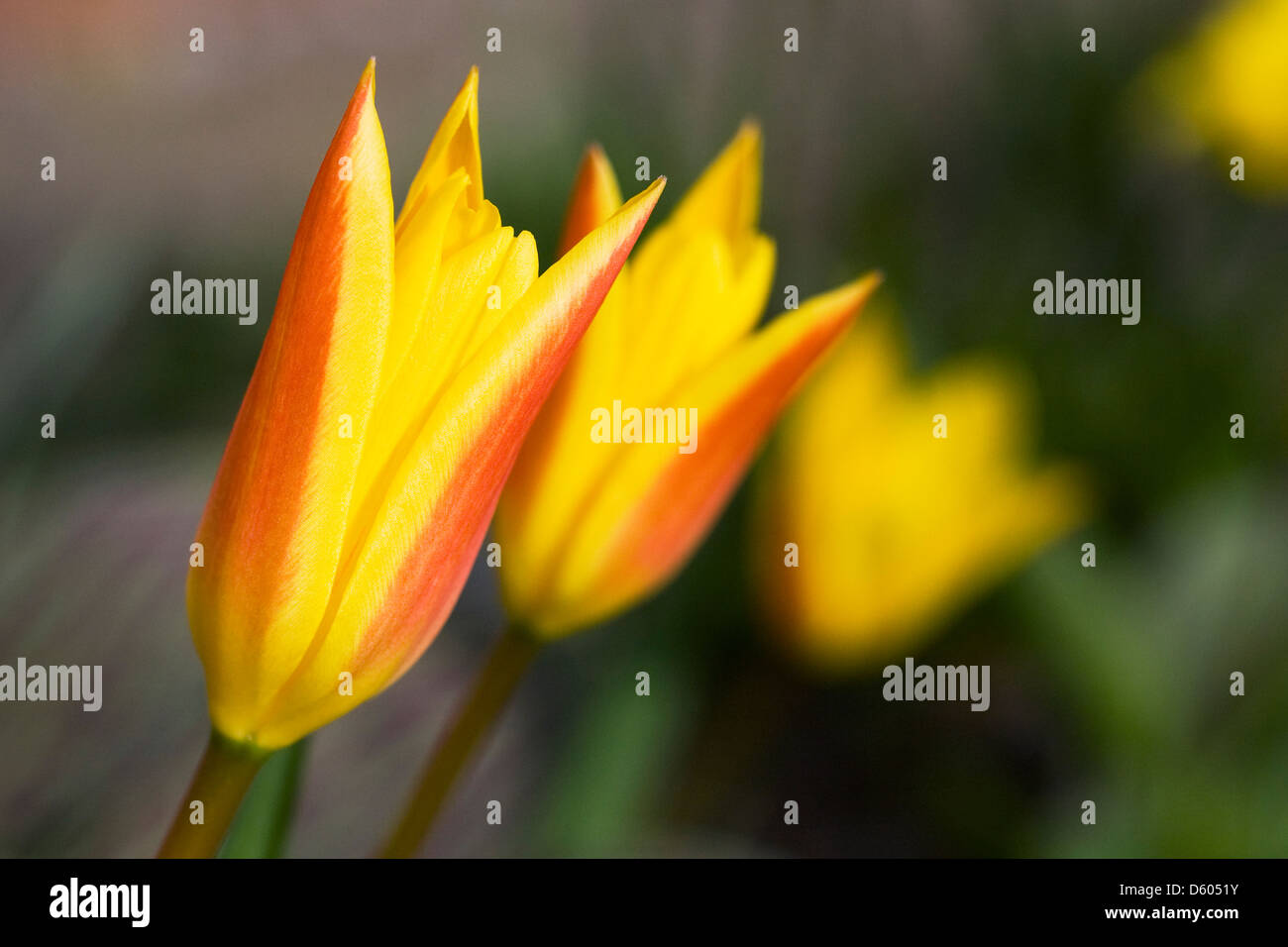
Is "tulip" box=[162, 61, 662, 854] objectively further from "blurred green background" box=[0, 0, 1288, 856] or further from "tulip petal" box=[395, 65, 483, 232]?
"blurred green background" box=[0, 0, 1288, 856]

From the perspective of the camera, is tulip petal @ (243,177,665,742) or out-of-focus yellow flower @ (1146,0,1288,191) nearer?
tulip petal @ (243,177,665,742)

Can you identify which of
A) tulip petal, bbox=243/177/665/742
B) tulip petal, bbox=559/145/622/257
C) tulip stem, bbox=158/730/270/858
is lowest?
tulip stem, bbox=158/730/270/858

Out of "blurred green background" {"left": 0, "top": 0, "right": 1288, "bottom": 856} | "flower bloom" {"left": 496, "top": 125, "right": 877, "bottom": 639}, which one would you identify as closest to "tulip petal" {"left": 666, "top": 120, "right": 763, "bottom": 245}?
"flower bloom" {"left": 496, "top": 125, "right": 877, "bottom": 639}

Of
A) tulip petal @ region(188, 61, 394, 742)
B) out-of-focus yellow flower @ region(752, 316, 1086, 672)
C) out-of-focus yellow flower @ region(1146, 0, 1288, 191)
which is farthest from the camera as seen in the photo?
out-of-focus yellow flower @ region(1146, 0, 1288, 191)

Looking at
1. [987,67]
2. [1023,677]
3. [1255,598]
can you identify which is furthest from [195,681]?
[987,67]

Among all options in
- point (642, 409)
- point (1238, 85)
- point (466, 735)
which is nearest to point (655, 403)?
point (642, 409)

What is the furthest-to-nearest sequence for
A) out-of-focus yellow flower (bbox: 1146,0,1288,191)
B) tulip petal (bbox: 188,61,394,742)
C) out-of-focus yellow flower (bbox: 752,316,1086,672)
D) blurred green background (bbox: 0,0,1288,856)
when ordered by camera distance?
1. out-of-focus yellow flower (bbox: 1146,0,1288,191)
2. out-of-focus yellow flower (bbox: 752,316,1086,672)
3. blurred green background (bbox: 0,0,1288,856)
4. tulip petal (bbox: 188,61,394,742)
